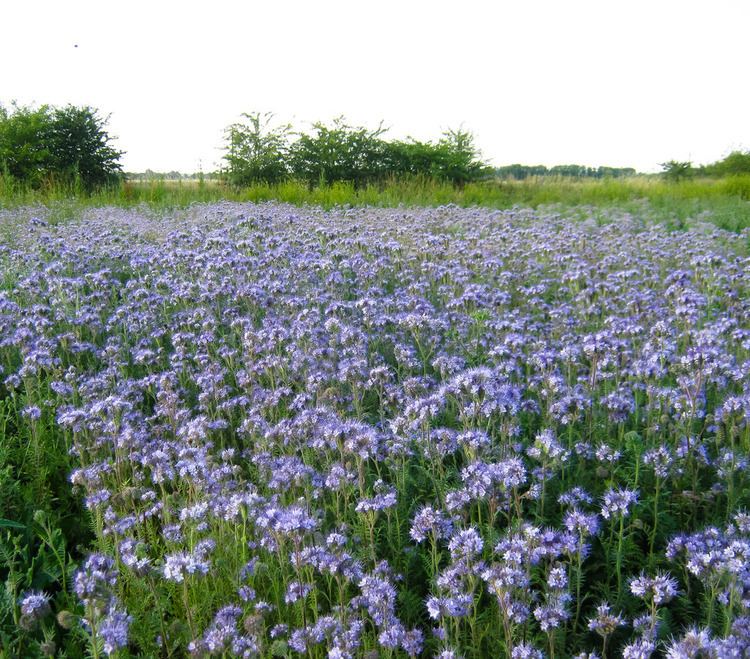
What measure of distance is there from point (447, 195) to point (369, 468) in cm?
1355

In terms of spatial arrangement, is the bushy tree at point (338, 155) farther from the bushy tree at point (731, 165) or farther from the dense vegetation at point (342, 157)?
the bushy tree at point (731, 165)

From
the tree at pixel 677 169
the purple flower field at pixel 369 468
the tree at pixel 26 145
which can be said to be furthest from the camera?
the tree at pixel 677 169

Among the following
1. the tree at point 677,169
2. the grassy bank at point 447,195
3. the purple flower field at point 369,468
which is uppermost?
the tree at point 677,169

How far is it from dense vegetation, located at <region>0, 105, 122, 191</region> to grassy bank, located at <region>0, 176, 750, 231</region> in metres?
3.20

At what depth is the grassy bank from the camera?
14.2 metres

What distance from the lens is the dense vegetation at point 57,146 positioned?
67.0 ft

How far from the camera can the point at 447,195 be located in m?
16.3

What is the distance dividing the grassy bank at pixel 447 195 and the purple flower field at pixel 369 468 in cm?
728

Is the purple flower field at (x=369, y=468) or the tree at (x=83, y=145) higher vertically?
the tree at (x=83, y=145)

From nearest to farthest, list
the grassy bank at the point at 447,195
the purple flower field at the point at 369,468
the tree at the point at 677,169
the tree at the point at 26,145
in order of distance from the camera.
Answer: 1. the purple flower field at the point at 369,468
2. the grassy bank at the point at 447,195
3. the tree at the point at 26,145
4. the tree at the point at 677,169

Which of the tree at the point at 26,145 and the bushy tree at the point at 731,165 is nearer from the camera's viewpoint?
the tree at the point at 26,145

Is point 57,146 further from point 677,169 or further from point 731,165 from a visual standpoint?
point 731,165

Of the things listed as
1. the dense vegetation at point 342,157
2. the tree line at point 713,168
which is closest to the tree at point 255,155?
the dense vegetation at point 342,157

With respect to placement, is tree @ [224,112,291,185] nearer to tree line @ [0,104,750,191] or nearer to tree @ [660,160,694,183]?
tree line @ [0,104,750,191]
